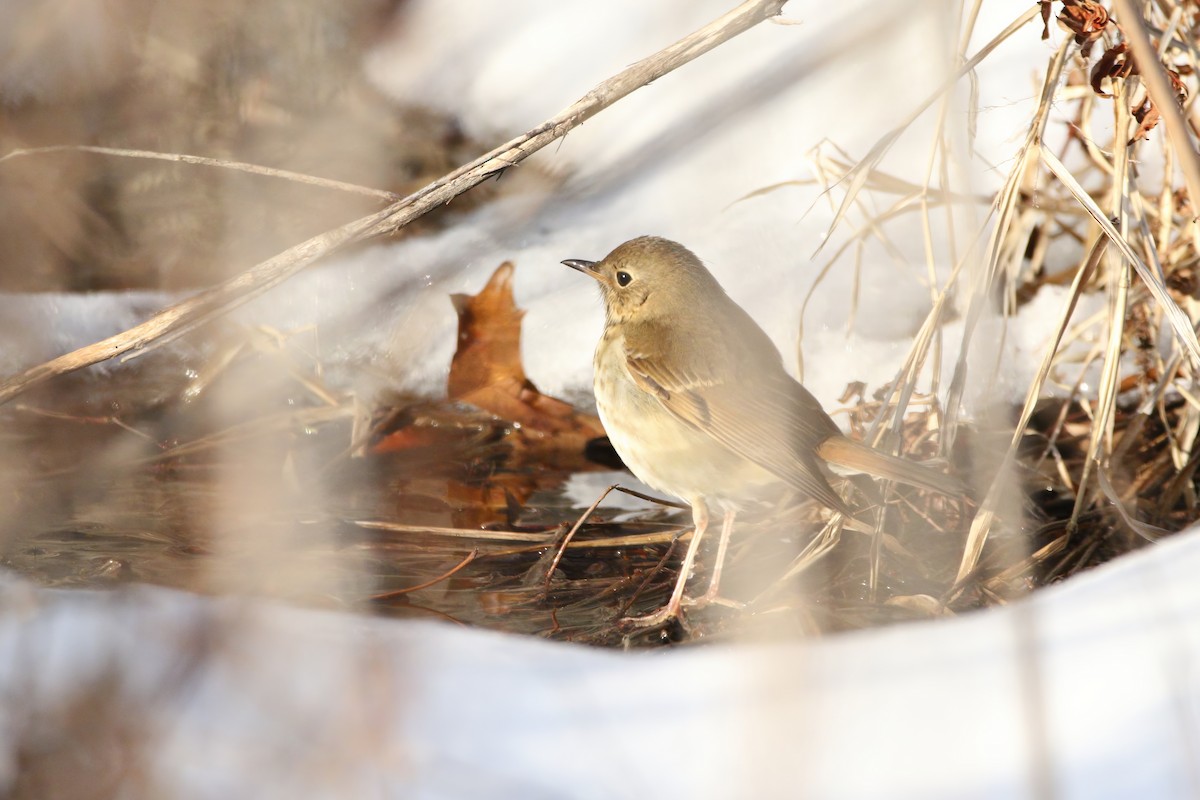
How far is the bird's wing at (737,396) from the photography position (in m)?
3.06

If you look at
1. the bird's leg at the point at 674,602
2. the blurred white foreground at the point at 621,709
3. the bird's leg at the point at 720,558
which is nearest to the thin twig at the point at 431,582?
the bird's leg at the point at 674,602

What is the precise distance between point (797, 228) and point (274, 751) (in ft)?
9.47

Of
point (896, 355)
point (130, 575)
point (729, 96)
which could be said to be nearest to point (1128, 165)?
point (896, 355)

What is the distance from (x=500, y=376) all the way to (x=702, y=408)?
3.70 feet

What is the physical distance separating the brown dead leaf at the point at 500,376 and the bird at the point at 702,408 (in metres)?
0.64

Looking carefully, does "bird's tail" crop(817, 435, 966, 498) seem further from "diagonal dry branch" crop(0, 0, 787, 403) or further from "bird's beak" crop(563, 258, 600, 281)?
"diagonal dry branch" crop(0, 0, 787, 403)

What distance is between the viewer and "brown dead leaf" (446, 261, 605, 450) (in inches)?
162

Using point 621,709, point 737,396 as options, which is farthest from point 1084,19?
point 621,709

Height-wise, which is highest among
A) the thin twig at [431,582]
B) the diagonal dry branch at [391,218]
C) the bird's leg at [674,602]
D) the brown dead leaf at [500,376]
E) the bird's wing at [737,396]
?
the diagonal dry branch at [391,218]

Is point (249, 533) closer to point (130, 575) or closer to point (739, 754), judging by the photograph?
point (130, 575)

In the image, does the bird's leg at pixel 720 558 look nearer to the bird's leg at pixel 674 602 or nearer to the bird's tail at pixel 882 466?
the bird's leg at pixel 674 602

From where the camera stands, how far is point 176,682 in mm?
1816

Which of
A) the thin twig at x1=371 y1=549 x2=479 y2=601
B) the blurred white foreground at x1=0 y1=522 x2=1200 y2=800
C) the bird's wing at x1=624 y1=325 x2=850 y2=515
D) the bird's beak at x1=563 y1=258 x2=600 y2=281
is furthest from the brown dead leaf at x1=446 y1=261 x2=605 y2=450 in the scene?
the blurred white foreground at x1=0 y1=522 x2=1200 y2=800

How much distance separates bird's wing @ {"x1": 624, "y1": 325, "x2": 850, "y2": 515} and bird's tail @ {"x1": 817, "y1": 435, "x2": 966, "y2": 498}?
0.06 metres
